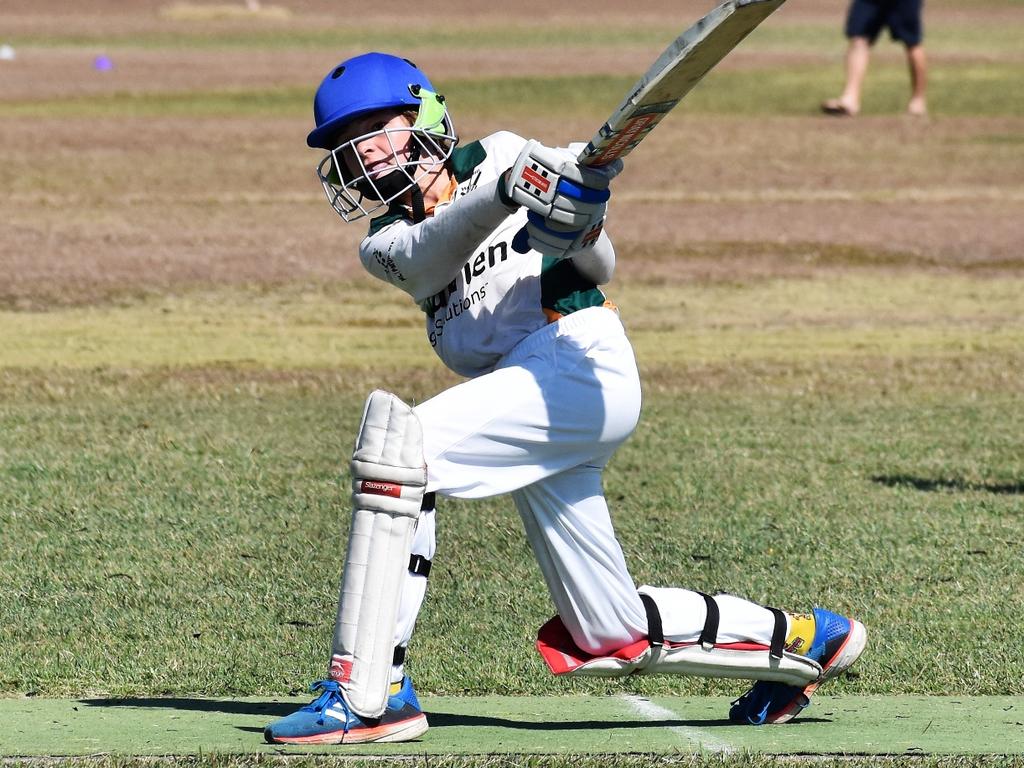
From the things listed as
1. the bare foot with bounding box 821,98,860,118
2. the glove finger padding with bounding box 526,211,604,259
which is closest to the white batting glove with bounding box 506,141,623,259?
the glove finger padding with bounding box 526,211,604,259

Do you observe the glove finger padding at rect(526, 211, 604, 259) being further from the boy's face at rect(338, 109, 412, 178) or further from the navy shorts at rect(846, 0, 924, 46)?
the navy shorts at rect(846, 0, 924, 46)

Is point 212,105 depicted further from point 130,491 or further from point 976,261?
point 130,491

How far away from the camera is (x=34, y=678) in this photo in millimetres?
5875

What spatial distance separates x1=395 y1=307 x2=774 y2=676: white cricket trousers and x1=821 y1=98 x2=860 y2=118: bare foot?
1946cm

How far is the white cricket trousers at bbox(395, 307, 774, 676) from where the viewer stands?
4.82 meters

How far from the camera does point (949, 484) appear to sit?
902 centimetres

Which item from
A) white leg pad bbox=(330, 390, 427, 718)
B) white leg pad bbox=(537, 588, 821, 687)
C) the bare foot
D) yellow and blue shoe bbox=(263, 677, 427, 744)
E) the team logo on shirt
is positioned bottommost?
yellow and blue shoe bbox=(263, 677, 427, 744)

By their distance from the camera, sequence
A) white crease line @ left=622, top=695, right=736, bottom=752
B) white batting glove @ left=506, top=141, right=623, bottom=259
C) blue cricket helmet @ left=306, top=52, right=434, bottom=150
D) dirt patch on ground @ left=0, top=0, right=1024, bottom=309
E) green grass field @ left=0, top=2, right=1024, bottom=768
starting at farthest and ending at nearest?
dirt patch on ground @ left=0, top=0, right=1024, bottom=309 → green grass field @ left=0, top=2, right=1024, bottom=768 → blue cricket helmet @ left=306, top=52, right=434, bottom=150 → white crease line @ left=622, top=695, right=736, bottom=752 → white batting glove @ left=506, top=141, right=623, bottom=259

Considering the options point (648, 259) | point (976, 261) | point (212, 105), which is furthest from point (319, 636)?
point (212, 105)

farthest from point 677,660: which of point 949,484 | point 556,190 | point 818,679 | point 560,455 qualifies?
point 949,484

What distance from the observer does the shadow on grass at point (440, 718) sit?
5258mm

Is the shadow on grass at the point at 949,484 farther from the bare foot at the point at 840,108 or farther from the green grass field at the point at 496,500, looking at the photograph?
the bare foot at the point at 840,108

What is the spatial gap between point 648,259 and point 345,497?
833 centimetres

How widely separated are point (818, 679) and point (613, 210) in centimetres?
1371
